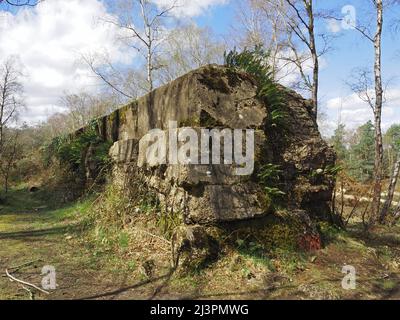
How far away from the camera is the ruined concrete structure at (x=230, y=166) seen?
508 cm

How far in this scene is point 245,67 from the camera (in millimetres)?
6281

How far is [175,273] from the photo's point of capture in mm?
4586

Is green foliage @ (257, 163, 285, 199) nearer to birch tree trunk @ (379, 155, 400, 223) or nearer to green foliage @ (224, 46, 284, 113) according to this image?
green foliage @ (224, 46, 284, 113)

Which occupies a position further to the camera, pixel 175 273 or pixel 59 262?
pixel 59 262

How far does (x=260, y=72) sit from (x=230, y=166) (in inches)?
80.8

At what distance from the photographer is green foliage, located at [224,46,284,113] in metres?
6.13

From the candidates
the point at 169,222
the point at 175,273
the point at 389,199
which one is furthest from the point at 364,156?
the point at 175,273

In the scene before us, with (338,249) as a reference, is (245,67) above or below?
above

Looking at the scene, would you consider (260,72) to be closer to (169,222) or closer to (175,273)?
(169,222)

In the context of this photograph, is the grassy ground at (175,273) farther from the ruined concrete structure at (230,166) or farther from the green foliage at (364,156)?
the green foliage at (364,156)

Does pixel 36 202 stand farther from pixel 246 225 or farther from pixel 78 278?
pixel 246 225

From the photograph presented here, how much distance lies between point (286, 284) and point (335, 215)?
2849mm

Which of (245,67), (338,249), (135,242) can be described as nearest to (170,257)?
(135,242)

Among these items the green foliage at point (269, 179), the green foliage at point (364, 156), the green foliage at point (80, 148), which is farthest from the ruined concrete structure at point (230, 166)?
the green foliage at point (364, 156)
